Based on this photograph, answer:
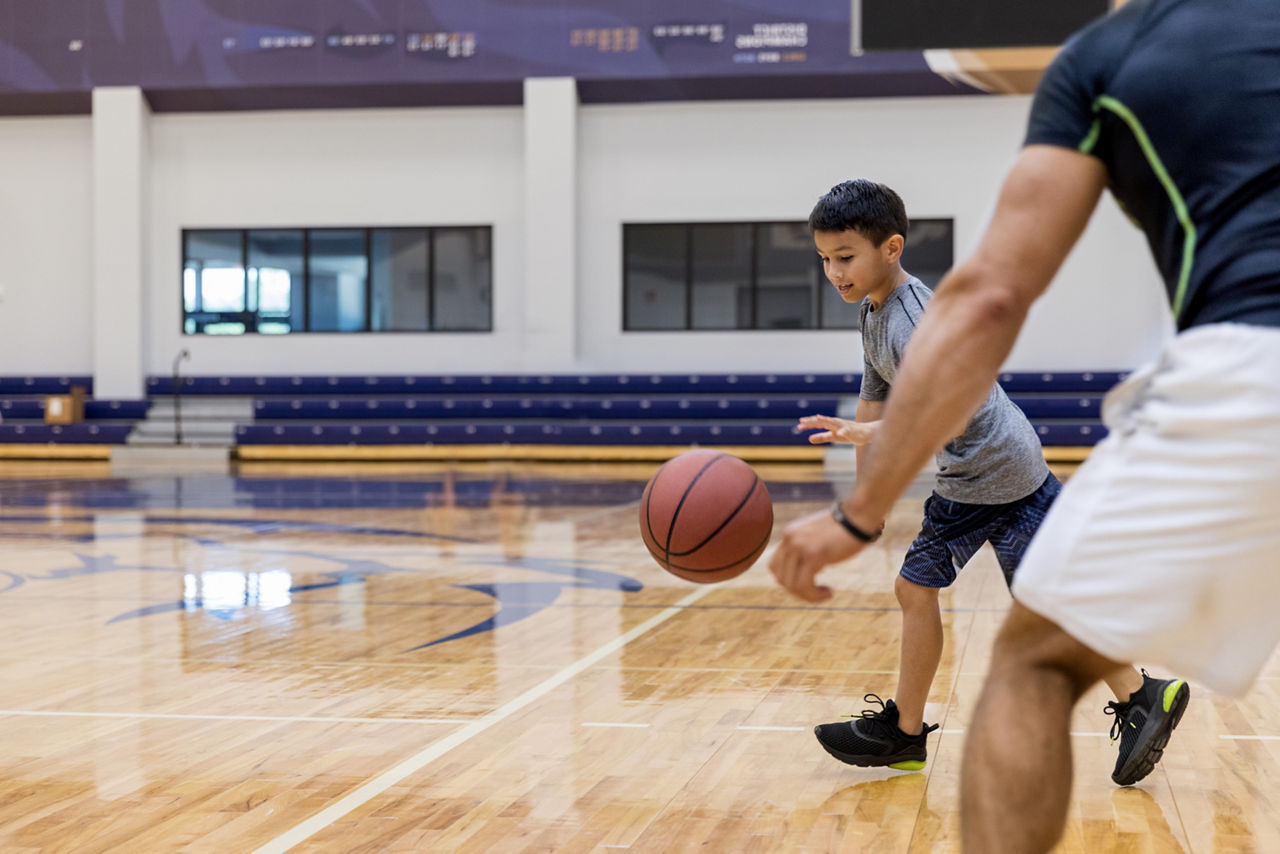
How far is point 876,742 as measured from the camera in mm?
2883

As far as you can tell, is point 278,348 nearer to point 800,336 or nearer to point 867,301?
point 800,336

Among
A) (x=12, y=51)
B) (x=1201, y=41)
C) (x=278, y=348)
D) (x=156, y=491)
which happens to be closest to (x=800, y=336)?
(x=278, y=348)

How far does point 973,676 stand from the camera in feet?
12.8

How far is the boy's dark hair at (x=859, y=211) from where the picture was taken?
8.66ft

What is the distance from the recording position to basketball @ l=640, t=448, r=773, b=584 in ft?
9.14

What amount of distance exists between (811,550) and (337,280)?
1708cm

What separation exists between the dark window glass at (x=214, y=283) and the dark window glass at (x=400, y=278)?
1.90 m

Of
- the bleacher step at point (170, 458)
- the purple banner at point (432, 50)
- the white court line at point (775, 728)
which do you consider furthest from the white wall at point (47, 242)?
the white court line at point (775, 728)

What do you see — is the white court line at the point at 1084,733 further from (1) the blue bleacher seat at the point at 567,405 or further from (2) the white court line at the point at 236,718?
(1) the blue bleacher seat at the point at 567,405

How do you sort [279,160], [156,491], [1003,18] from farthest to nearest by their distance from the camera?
[279,160] < [1003,18] < [156,491]

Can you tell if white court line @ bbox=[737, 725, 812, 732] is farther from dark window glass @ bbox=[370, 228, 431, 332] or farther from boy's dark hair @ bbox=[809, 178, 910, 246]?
dark window glass @ bbox=[370, 228, 431, 332]

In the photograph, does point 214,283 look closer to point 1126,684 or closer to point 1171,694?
point 1126,684

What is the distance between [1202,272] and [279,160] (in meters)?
17.6

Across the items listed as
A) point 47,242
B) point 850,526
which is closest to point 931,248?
point 47,242
